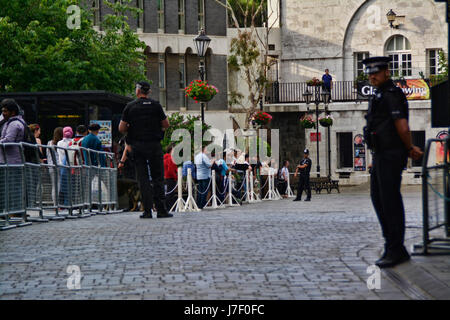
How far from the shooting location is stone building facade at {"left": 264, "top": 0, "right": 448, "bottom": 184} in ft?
184

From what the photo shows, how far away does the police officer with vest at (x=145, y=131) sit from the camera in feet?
49.2

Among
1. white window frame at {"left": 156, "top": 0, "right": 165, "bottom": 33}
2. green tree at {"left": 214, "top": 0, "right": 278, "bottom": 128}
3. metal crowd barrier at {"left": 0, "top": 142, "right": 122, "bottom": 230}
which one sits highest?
white window frame at {"left": 156, "top": 0, "right": 165, "bottom": 33}

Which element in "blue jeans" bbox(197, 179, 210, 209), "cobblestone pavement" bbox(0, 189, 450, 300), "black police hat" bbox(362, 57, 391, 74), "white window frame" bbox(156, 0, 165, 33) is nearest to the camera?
"cobblestone pavement" bbox(0, 189, 450, 300)

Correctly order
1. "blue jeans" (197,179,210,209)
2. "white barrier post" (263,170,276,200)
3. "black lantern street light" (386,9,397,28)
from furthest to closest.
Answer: "black lantern street light" (386,9,397,28) < "white barrier post" (263,170,276,200) < "blue jeans" (197,179,210,209)

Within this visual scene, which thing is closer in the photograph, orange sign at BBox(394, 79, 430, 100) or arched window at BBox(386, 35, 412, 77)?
orange sign at BBox(394, 79, 430, 100)

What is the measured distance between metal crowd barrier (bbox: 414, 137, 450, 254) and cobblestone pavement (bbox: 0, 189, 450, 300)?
48 centimetres

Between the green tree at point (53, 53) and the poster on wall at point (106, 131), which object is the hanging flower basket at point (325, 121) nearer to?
the green tree at point (53, 53)

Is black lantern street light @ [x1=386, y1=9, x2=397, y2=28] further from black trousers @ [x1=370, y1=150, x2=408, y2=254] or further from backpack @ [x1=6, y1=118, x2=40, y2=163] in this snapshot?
black trousers @ [x1=370, y1=150, x2=408, y2=254]

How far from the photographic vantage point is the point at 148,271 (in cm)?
823

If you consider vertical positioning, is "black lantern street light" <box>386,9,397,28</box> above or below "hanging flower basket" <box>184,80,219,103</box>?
above

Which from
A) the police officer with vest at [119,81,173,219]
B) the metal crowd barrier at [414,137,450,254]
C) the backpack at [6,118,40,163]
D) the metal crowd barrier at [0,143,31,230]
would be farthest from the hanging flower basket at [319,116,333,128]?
the metal crowd barrier at [414,137,450,254]

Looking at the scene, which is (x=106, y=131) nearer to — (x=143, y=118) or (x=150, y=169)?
(x=150, y=169)

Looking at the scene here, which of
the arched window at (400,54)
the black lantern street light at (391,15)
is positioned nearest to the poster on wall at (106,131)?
the arched window at (400,54)
